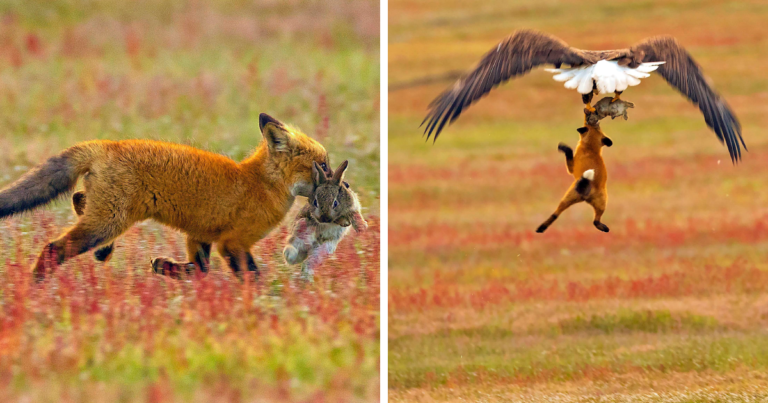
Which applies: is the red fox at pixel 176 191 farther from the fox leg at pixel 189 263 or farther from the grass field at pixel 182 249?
the grass field at pixel 182 249

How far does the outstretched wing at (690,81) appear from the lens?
270 inches

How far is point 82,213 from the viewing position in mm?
7254

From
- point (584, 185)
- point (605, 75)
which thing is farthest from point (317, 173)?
point (605, 75)

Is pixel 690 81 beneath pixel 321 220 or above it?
above

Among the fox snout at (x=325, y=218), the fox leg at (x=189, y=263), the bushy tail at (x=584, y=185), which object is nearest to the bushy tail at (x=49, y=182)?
the fox leg at (x=189, y=263)

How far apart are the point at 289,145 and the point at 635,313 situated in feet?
19.7

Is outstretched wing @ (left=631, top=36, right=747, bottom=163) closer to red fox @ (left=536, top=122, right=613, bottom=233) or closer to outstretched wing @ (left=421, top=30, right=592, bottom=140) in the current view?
outstretched wing @ (left=421, top=30, right=592, bottom=140)

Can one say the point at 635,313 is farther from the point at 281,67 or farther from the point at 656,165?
the point at 656,165

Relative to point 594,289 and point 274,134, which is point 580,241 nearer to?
point 594,289

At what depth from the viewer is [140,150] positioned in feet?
23.4

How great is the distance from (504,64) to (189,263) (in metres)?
2.95

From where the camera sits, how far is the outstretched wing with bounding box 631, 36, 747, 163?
22.5 feet

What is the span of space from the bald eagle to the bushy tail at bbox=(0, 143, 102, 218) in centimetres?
259

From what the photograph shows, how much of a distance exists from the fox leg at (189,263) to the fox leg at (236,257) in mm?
265
